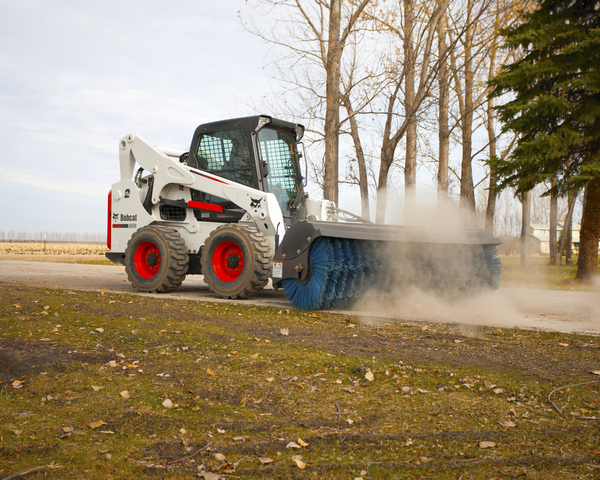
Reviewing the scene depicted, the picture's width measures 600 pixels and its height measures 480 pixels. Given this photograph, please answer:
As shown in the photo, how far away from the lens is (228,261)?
8383mm

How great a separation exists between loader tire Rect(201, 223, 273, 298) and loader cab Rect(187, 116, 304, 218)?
784mm

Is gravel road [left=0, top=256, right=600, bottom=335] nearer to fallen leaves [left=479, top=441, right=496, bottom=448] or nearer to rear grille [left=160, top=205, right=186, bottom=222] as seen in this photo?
rear grille [left=160, top=205, right=186, bottom=222]

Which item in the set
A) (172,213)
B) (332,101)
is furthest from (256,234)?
(332,101)

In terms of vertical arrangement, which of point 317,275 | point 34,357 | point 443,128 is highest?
point 443,128

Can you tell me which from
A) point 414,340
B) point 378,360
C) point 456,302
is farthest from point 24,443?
point 456,302

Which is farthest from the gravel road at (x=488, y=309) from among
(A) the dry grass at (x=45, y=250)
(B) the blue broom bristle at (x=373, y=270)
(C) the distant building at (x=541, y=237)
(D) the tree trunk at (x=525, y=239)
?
(C) the distant building at (x=541, y=237)

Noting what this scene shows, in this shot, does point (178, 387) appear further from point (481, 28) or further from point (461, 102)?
point (461, 102)

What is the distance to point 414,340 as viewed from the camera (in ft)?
16.9

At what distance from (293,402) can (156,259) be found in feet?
22.0

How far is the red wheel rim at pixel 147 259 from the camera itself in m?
9.52

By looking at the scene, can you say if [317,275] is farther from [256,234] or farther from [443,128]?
[443,128]

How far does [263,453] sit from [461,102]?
61.1 ft

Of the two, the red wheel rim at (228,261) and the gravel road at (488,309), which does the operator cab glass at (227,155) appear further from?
the gravel road at (488,309)

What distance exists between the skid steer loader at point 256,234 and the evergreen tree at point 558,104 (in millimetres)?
5766
